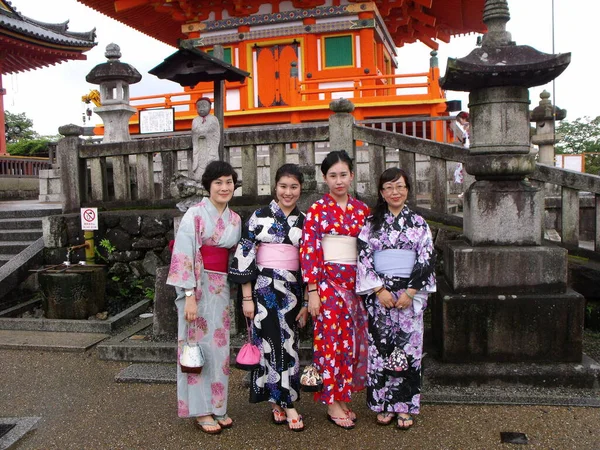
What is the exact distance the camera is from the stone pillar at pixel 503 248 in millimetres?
3789

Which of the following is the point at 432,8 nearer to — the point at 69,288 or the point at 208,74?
the point at 208,74

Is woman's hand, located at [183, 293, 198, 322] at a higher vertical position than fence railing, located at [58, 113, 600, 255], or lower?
lower

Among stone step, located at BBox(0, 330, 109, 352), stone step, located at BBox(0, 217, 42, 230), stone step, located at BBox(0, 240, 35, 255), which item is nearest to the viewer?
stone step, located at BBox(0, 330, 109, 352)

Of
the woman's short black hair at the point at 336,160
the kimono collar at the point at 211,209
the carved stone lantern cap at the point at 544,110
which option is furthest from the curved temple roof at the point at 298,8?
the kimono collar at the point at 211,209

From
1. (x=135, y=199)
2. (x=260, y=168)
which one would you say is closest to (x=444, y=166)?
(x=135, y=199)

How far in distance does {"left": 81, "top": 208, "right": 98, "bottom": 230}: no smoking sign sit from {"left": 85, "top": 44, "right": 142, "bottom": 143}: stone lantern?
128 inches

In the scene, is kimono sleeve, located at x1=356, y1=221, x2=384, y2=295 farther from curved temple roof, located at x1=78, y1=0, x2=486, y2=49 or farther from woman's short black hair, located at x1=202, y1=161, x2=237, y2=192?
curved temple roof, located at x1=78, y1=0, x2=486, y2=49

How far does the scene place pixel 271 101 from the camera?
13297 millimetres

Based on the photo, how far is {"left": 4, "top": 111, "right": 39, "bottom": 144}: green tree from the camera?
36.1 metres

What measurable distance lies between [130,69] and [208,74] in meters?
4.56

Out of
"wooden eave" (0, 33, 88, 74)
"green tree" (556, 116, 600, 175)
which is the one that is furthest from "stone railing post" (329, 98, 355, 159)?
"green tree" (556, 116, 600, 175)

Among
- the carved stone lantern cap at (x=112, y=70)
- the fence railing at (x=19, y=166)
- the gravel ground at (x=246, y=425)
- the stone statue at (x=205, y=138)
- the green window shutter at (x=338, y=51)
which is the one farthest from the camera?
the fence railing at (x=19, y=166)

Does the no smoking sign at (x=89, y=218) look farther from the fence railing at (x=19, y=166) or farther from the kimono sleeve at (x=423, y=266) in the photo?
the fence railing at (x=19, y=166)

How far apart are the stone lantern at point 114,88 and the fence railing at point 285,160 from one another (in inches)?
78.0
